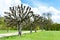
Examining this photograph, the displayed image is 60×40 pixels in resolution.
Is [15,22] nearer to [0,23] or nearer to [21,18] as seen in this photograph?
[21,18]

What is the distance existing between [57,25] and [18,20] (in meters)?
61.3

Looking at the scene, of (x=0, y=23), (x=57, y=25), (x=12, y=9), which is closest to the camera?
(x=12, y=9)

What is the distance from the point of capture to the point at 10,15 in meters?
29.3

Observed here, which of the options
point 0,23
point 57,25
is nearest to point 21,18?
point 0,23

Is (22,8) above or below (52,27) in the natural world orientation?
above

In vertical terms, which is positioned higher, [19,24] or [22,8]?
[22,8]

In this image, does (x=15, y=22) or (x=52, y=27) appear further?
(x=52, y=27)

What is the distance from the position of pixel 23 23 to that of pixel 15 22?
135 centimetres

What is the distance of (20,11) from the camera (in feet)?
96.3

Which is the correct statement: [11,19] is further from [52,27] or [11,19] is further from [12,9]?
[52,27]

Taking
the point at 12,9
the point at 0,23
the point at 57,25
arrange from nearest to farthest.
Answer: the point at 12,9 < the point at 0,23 < the point at 57,25

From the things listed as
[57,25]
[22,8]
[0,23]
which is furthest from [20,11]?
[57,25]

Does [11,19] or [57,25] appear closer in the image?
[11,19]

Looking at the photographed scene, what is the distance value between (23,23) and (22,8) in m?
2.59
